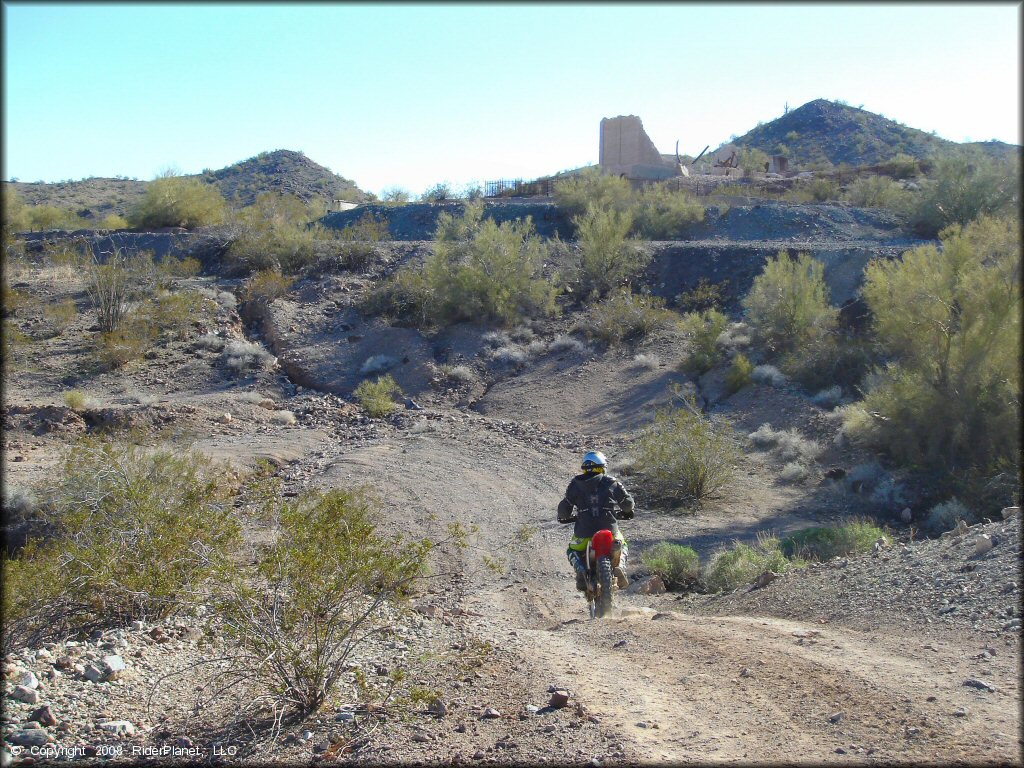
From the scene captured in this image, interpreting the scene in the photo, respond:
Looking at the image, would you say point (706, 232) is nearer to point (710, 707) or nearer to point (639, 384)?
point (639, 384)

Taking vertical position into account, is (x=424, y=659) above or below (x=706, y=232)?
below

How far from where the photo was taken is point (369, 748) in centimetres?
580

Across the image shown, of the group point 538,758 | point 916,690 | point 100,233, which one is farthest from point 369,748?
point 100,233

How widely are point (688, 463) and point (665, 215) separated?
2430 centimetres

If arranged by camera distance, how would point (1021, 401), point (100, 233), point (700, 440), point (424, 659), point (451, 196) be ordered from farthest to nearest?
point (451, 196), point (100, 233), point (700, 440), point (1021, 401), point (424, 659)

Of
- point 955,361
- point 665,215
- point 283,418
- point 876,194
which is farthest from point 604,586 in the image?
point 876,194

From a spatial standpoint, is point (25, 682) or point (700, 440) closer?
point (25, 682)

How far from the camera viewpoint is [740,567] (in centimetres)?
1145

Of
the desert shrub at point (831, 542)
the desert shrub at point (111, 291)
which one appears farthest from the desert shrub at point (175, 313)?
the desert shrub at point (831, 542)

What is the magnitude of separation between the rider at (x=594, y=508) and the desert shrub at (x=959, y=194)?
2764cm

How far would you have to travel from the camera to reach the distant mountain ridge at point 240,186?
2490 inches

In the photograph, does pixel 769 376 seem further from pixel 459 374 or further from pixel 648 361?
pixel 459 374

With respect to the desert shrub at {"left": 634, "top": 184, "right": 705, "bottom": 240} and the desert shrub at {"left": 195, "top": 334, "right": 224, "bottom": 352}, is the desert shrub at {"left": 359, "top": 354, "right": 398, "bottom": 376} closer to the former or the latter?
the desert shrub at {"left": 195, "top": 334, "right": 224, "bottom": 352}

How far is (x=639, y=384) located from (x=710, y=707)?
20.2 metres
